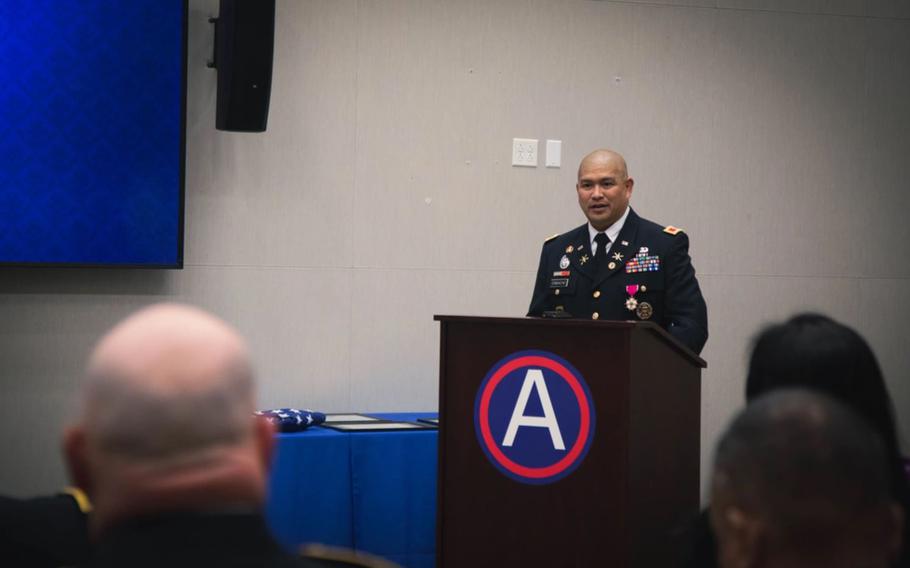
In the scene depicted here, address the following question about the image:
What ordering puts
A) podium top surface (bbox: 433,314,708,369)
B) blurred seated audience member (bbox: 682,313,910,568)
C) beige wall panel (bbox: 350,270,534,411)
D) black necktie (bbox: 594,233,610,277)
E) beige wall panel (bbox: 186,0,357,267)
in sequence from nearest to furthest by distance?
blurred seated audience member (bbox: 682,313,910,568) < podium top surface (bbox: 433,314,708,369) < black necktie (bbox: 594,233,610,277) < beige wall panel (bbox: 186,0,357,267) < beige wall panel (bbox: 350,270,534,411)

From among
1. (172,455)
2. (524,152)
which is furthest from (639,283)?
(172,455)

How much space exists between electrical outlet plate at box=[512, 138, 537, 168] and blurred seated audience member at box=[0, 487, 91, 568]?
415 centimetres

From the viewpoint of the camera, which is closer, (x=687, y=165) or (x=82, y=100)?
(x=82, y=100)

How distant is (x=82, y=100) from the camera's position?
178 inches

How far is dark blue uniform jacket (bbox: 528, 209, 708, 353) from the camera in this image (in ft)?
12.5

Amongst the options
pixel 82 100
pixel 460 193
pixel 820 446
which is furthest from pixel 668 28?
pixel 820 446

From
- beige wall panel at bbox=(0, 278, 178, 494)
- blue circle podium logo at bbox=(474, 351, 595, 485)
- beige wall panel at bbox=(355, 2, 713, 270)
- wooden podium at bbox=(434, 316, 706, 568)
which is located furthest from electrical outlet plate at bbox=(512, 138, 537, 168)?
blue circle podium logo at bbox=(474, 351, 595, 485)

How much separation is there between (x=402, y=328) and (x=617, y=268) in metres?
1.45

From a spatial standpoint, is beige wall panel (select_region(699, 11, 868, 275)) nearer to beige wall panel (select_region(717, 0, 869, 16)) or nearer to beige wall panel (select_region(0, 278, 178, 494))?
beige wall panel (select_region(717, 0, 869, 16))

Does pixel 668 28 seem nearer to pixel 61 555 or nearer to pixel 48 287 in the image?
pixel 48 287

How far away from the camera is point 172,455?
0.85m

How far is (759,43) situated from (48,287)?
3.42 meters

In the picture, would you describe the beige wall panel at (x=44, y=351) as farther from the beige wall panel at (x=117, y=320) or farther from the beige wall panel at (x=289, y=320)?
the beige wall panel at (x=289, y=320)

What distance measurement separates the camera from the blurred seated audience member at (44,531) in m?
1.10
